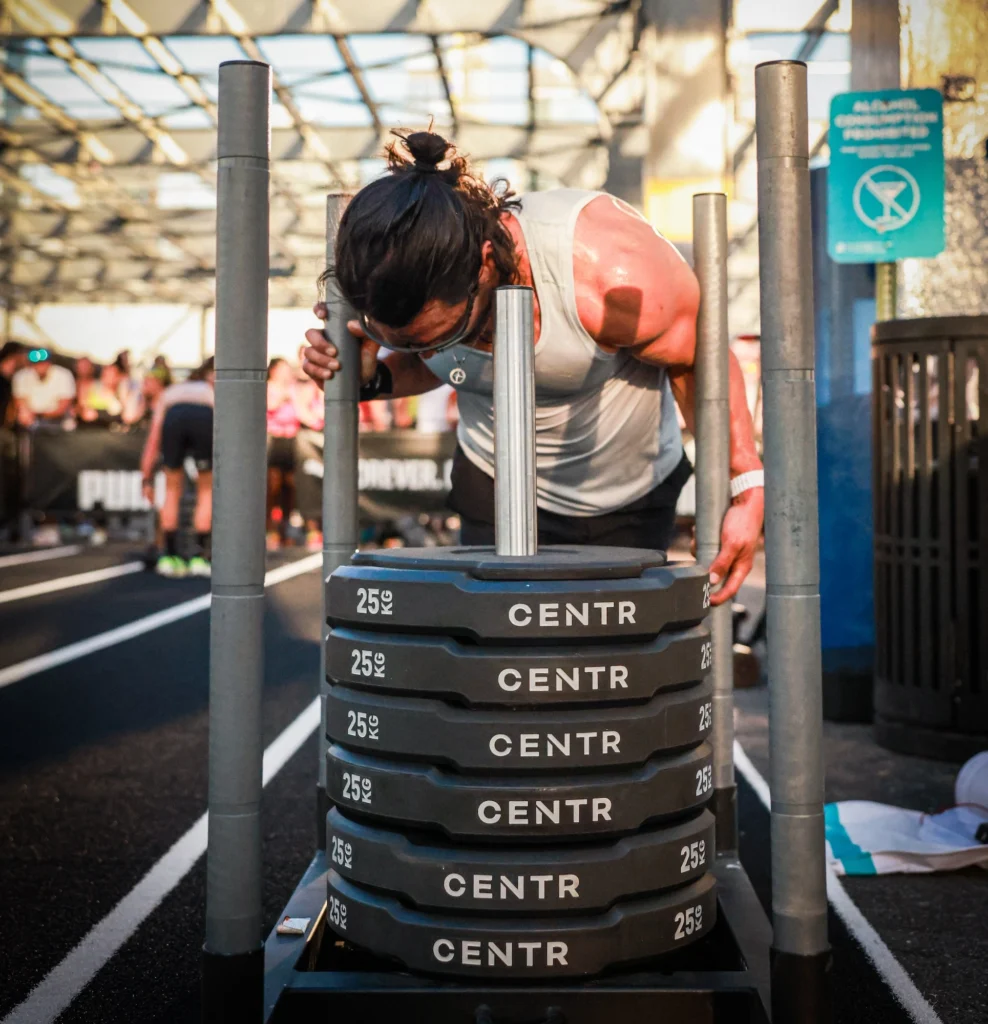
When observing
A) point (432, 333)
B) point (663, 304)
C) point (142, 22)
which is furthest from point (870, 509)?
point (142, 22)

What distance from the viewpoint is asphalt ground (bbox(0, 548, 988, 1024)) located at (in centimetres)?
237

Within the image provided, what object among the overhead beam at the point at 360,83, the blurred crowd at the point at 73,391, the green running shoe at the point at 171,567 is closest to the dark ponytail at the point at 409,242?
the green running shoe at the point at 171,567

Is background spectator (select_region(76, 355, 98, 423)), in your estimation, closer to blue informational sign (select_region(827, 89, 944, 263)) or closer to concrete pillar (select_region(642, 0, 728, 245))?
concrete pillar (select_region(642, 0, 728, 245))

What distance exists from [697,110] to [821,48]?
1.51 m

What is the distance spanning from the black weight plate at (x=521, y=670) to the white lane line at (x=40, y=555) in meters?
9.91

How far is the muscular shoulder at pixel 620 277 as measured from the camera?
2.17m

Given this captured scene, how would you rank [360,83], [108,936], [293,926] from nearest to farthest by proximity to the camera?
[293,926] → [108,936] → [360,83]

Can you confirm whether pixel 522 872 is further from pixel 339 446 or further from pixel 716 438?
pixel 716 438

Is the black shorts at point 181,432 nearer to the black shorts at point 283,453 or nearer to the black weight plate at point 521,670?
the black shorts at point 283,453

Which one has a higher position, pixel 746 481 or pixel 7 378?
pixel 7 378

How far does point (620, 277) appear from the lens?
2162 mm

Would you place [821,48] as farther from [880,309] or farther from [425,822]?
[425,822]

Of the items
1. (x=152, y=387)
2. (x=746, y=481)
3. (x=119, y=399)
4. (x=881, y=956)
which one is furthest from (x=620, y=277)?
(x=119, y=399)

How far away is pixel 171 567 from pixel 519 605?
923 cm
